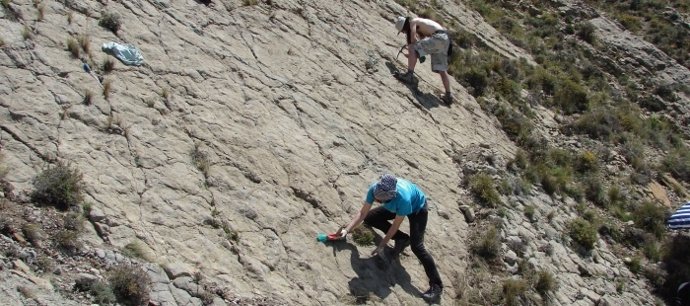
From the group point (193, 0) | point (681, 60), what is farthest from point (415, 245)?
A: point (681, 60)

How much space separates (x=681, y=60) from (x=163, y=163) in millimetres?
19666

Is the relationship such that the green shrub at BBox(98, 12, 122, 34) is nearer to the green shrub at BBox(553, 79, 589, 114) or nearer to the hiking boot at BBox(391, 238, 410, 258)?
the hiking boot at BBox(391, 238, 410, 258)

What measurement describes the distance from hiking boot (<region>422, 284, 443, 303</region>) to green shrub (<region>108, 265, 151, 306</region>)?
3909 millimetres

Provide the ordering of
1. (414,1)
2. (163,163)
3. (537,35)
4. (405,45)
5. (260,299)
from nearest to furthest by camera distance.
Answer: (260,299), (163,163), (405,45), (414,1), (537,35)

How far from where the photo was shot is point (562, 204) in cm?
1342

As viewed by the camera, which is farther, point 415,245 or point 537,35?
point 537,35

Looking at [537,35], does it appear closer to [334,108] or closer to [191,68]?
[334,108]

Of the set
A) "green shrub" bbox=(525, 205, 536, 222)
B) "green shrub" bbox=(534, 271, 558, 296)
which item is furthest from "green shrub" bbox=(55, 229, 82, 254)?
"green shrub" bbox=(525, 205, 536, 222)

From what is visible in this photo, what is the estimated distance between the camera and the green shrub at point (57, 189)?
24.2ft

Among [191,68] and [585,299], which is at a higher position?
[191,68]

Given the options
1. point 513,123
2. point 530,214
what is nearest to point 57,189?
point 530,214

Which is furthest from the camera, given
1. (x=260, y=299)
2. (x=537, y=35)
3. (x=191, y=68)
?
(x=537, y=35)

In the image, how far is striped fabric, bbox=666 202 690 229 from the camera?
43.8ft

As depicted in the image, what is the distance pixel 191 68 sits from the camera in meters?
10.9
